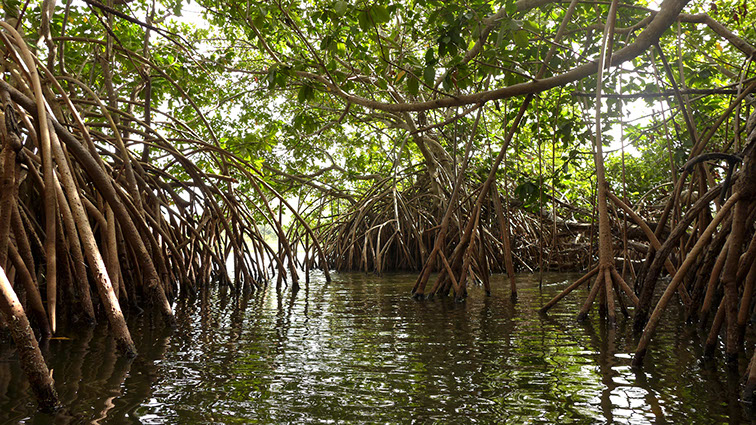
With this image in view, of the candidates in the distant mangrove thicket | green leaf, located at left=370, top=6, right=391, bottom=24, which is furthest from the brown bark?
green leaf, located at left=370, top=6, right=391, bottom=24

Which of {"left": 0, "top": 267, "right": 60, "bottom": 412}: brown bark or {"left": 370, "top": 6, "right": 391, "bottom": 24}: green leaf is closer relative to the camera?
{"left": 0, "top": 267, "right": 60, "bottom": 412}: brown bark

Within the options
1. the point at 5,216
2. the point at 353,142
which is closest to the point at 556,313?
the point at 5,216

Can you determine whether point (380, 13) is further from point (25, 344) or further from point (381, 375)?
point (25, 344)

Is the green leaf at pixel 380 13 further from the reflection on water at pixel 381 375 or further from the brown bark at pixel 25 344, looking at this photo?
the brown bark at pixel 25 344

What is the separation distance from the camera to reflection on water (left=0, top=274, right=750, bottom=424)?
1878 millimetres

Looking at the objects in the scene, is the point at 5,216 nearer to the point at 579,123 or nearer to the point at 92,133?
the point at 92,133

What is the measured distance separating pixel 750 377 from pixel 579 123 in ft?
11.9

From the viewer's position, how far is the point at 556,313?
414 centimetres

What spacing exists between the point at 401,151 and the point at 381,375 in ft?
13.9

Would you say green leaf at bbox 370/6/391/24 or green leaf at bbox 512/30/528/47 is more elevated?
green leaf at bbox 370/6/391/24

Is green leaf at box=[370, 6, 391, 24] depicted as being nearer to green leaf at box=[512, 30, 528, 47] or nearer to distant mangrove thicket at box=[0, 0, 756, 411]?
distant mangrove thicket at box=[0, 0, 756, 411]

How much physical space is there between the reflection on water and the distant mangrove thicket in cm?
15

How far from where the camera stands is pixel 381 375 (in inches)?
94.0

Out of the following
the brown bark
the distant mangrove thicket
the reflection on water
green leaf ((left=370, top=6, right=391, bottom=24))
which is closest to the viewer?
the brown bark
